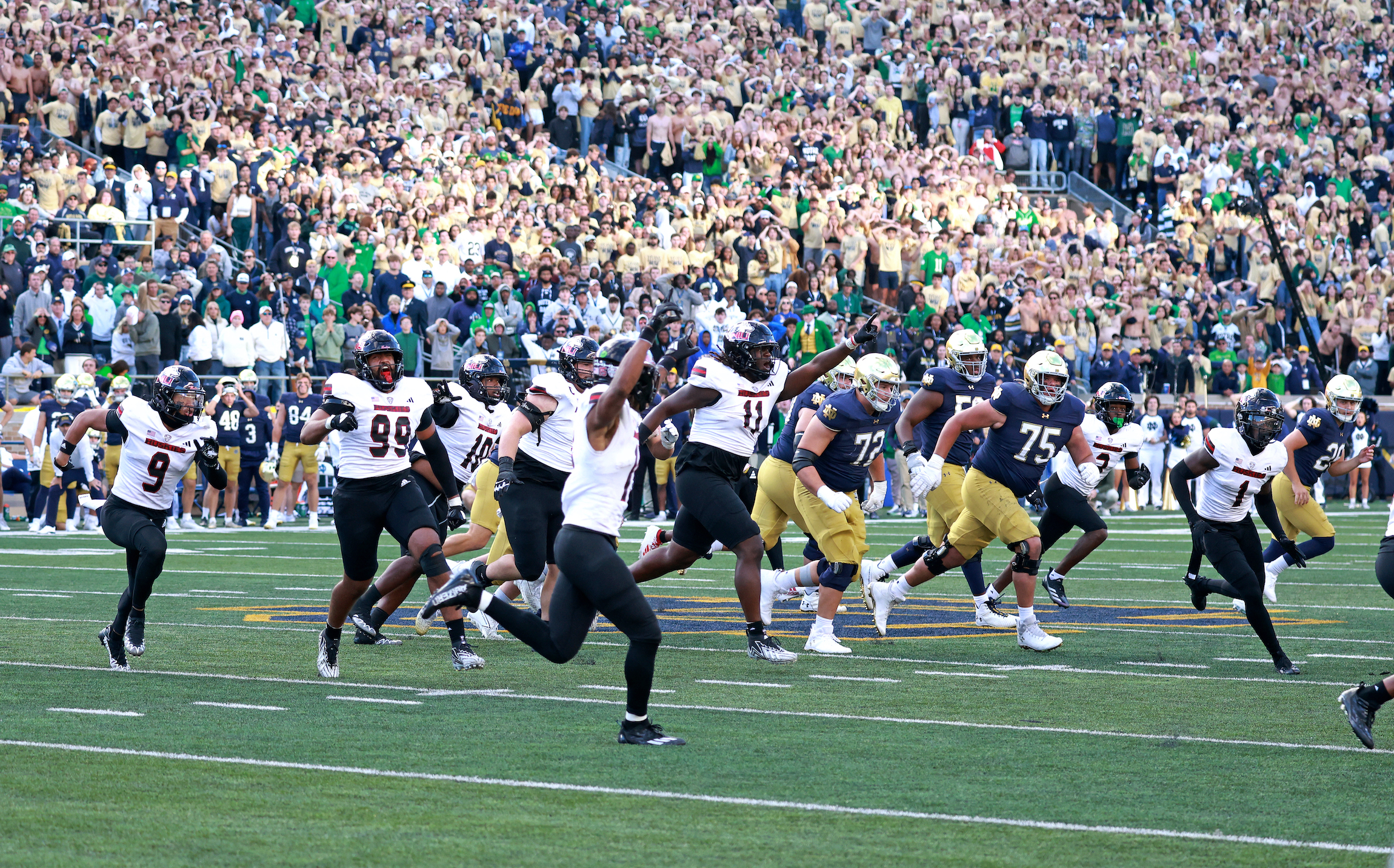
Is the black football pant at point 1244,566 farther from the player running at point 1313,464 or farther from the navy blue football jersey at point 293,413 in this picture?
the navy blue football jersey at point 293,413

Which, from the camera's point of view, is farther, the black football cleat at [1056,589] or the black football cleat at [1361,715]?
the black football cleat at [1056,589]

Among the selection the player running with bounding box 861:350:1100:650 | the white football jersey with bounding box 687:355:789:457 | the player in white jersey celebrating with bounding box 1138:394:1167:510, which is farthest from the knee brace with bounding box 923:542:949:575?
the player in white jersey celebrating with bounding box 1138:394:1167:510

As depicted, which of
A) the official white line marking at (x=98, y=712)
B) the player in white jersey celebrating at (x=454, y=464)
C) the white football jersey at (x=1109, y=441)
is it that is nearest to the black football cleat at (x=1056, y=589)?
the white football jersey at (x=1109, y=441)

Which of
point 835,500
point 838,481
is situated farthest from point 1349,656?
point 838,481

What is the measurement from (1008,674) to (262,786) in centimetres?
436

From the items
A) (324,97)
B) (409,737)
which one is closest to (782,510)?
(409,737)

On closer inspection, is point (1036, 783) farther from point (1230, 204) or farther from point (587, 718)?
point (1230, 204)

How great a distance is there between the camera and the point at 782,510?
1134cm

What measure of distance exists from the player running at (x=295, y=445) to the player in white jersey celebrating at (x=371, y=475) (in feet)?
35.8

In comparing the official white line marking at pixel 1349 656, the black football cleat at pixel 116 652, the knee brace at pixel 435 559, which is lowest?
the black football cleat at pixel 116 652

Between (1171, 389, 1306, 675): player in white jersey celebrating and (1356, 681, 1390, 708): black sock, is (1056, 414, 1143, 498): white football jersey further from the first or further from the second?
(1356, 681, 1390, 708): black sock

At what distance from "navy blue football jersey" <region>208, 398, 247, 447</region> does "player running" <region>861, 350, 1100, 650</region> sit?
10.8 metres

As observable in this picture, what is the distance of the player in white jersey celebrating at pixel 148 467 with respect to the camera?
9336 millimetres

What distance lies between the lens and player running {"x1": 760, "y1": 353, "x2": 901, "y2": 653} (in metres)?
10.2
